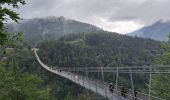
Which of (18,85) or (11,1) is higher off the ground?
(11,1)

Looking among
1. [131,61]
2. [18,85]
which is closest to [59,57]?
[131,61]

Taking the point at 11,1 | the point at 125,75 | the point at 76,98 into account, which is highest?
the point at 11,1

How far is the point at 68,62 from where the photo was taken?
614 ft

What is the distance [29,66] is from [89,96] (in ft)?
167

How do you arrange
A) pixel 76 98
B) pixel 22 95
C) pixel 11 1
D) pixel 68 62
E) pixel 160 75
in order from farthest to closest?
pixel 68 62 → pixel 76 98 → pixel 22 95 → pixel 160 75 → pixel 11 1

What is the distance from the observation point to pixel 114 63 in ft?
582

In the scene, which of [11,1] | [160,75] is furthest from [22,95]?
[11,1]

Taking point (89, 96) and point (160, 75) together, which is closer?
point (160, 75)

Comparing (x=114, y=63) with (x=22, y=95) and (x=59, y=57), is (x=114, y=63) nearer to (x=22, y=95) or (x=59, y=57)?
(x=59, y=57)

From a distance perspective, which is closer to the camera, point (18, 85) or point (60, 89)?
point (18, 85)

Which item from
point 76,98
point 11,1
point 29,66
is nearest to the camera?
point 11,1

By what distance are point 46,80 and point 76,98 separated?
22.7m

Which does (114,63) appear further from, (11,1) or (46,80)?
(11,1)

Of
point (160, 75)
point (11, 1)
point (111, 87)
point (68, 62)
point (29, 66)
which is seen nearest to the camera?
point (11, 1)
